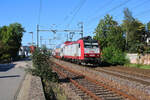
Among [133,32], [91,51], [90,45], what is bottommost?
[91,51]

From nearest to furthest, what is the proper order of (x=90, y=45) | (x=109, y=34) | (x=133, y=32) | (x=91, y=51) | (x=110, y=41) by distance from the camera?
1. (x=91, y=51)
2. (x=90, y=45)
3. (x=110, y=41)
4. (x=109, y=34)
5. (x=133, y=32)

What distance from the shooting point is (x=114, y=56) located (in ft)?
99.9

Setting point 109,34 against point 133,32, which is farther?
point 133,32

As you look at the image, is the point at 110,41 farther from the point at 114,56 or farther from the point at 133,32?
the point at 133,32

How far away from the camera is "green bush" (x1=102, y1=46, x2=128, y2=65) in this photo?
29984 mm

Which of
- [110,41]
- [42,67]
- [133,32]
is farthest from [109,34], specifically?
[42,67]

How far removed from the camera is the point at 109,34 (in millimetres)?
35875

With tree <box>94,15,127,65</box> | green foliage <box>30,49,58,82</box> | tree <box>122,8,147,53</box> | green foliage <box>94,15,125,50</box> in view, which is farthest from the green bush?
green foliage <box>30,49,58,82</box>

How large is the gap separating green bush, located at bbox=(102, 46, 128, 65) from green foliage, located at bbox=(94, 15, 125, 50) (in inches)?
105

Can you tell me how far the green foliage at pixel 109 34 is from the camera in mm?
33781

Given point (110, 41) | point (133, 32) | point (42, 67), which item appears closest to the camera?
point (42, 67)

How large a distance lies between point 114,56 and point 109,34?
647 centimetres

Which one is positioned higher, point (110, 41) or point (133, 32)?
point (133, 32)

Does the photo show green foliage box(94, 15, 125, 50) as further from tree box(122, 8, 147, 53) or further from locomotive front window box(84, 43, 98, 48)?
locomotive front window box(84, 43, 98, 48)
